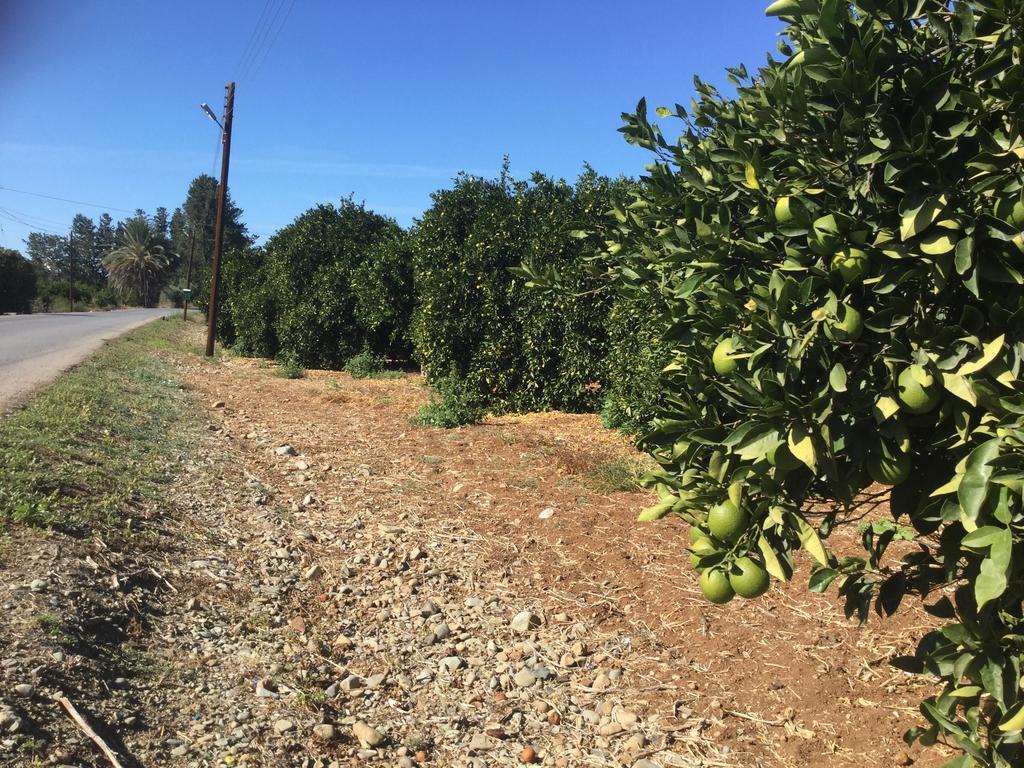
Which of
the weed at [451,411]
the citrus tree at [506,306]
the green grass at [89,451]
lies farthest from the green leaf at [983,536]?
the citrus tree at [506,306]

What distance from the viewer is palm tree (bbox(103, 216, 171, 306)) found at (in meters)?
81.1

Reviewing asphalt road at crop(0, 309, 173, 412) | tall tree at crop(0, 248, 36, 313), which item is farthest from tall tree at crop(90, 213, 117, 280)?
asphalt road at crop(0, 309, 173, 412)

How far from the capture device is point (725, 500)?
182 cm

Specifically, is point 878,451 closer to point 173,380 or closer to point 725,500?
point 725,500

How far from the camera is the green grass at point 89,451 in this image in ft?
15.1

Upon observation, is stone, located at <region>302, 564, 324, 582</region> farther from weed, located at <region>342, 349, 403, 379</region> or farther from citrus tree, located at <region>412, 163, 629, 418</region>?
weed, located at <region>342, 349, 403, 379</region>

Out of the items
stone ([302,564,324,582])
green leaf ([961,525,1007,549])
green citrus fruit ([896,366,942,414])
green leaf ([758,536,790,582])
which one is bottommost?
stone ([302,564,324,582])

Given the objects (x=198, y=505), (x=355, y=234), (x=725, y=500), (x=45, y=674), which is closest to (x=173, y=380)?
(x=355, y=234)

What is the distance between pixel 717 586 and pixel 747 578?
0.09 meters

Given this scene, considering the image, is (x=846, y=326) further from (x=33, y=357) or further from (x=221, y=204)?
(x=221, y=204)

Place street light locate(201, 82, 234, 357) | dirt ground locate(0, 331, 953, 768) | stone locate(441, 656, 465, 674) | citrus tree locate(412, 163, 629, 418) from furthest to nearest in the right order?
street light locate(201, 82, 234, 357)
citrus tree locate(412, 163, 629, 418)
stone locate(441, 656, 465, 674)
dirt ground locate(0, 331, 953, 768)

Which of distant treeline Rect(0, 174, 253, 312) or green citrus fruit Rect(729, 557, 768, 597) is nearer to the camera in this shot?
green citrus fruit Rect(729, 557, 768, 597)

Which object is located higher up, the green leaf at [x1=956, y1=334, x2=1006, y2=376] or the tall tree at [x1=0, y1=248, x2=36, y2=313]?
the tall tree at [x1=0, y1=248, x2=36, y2=313]

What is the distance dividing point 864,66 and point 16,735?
3298 mm
